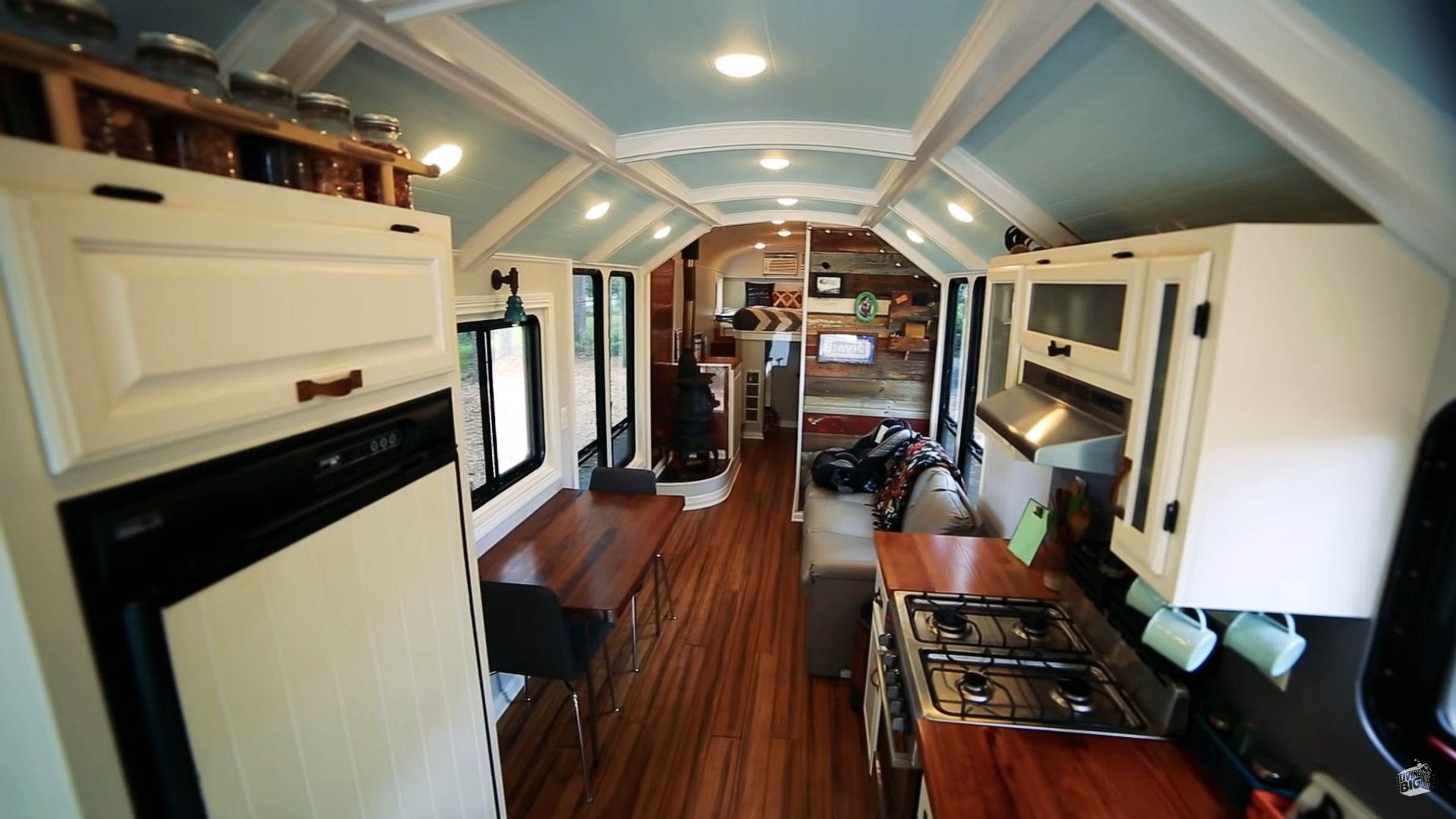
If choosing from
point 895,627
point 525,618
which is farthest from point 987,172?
point 525,618

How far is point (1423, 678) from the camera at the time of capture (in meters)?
0.92

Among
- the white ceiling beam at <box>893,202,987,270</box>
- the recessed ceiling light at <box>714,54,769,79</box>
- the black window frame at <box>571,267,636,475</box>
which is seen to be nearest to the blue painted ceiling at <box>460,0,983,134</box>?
the recessed ceiling light at <box>714,54,769,79</box>

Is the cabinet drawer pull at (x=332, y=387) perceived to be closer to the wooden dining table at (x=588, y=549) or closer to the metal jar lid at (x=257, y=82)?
the metal jar lid at (x=257, y=82)

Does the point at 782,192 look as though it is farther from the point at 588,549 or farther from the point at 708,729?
the point at 708,729

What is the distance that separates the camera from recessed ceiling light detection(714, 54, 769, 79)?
58.6 inches

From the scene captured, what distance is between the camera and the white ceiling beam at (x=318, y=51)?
1.07m

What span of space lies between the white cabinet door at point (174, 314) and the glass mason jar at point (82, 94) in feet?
0.45

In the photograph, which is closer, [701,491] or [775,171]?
[775,171]

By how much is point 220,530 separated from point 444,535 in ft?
1.57

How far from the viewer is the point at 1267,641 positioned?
108 cm

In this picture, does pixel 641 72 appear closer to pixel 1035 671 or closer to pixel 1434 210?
pixel 1434 210

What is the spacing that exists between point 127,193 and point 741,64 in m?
1.31

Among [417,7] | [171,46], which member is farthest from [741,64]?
[171,46]

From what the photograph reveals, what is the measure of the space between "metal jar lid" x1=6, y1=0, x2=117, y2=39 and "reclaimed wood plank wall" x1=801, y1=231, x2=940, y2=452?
4.12 meters
